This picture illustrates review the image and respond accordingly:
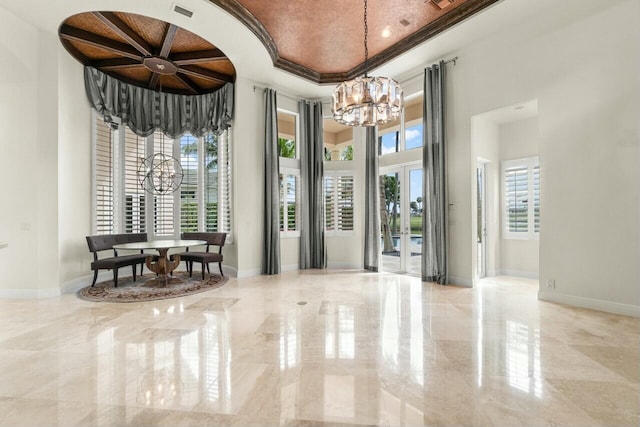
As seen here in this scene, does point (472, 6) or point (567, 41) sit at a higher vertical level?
point (472, 6)

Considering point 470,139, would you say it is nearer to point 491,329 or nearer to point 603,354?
point 491,329

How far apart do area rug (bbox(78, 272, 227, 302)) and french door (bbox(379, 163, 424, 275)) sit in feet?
12.2

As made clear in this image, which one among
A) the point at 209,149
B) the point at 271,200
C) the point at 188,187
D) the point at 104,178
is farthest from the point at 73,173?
the point at 271,200

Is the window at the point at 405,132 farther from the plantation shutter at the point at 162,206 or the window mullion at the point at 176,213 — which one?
the plantation shutter at the point at 162,206

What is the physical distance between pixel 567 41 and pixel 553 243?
2.90 metres

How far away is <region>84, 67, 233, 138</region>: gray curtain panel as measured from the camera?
20.0ft

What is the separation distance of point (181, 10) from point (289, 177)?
12.5ft

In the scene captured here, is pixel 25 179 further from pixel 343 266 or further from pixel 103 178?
pixel 343 266

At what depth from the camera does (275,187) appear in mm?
6582

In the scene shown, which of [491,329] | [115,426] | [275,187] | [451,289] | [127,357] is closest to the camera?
[115,426]

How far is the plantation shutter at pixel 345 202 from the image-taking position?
7.39 metres

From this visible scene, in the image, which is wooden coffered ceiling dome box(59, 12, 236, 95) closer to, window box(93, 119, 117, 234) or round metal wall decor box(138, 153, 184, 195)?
window box(93, 119, 117, 234)

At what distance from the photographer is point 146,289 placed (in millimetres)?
5238

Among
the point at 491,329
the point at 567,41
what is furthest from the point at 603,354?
the point at 567,41
